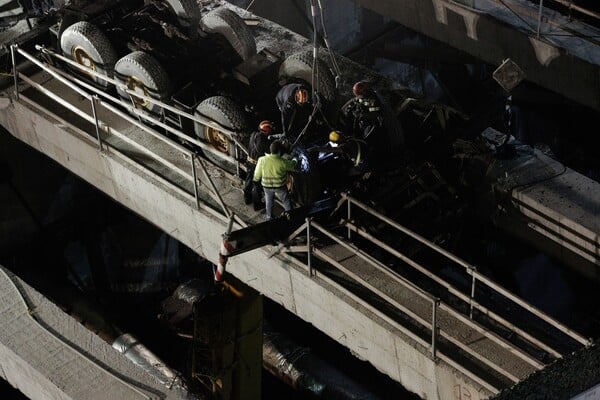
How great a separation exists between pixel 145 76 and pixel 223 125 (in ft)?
5.48

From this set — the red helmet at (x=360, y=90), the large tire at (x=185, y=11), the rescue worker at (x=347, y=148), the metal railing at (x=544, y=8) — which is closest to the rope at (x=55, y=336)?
the rescue worker at (x=347, y=148)

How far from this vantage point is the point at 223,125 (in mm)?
16641

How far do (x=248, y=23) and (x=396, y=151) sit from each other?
5.49 metres

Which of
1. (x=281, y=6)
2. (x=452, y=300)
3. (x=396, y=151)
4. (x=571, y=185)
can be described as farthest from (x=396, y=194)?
(x=281, y=6)

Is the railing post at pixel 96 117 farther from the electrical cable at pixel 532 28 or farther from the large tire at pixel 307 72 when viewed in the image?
the electrical cable at pixel 532 28

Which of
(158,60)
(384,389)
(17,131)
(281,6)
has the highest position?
(158,60)

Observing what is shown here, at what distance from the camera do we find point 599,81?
768 inches

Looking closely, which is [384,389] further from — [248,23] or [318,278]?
[248,23]

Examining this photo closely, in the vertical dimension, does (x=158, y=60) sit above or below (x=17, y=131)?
above

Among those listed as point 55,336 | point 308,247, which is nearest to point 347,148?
point 308,247

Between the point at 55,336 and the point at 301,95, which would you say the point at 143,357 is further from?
the point at 301,95

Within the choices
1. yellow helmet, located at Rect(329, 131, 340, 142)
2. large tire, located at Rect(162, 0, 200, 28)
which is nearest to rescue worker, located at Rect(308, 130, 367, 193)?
yellow helmet, located at Rect(329, 131, 340, 142)

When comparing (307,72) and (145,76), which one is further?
(307,72)

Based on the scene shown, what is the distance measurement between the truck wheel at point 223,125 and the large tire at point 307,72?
48.7 inches
